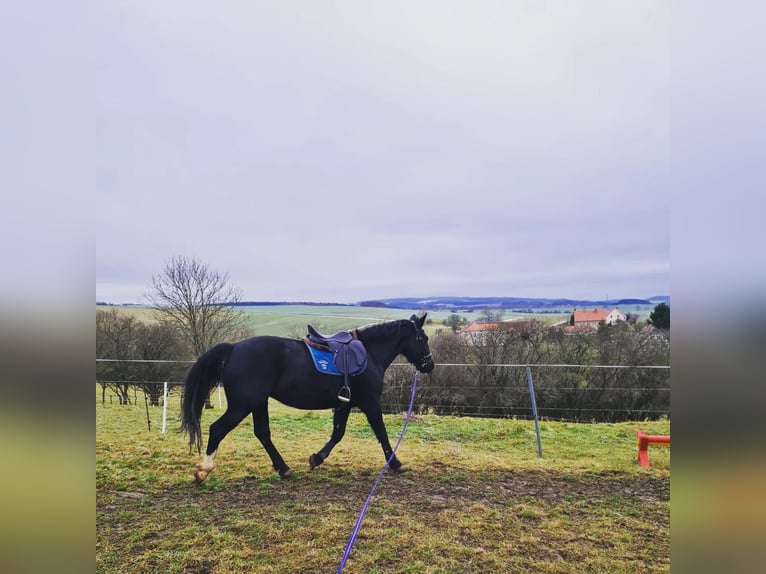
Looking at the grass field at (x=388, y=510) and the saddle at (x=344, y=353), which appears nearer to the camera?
the grass field at (x=388, y=510)

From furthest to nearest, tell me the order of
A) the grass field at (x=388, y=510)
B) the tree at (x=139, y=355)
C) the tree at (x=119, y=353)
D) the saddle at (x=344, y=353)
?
the tree at (x=139, y=355) < the tree at (x=119, y=353) < the saddle at (x=344, y=353) < the grass field at (x=388, y=510)

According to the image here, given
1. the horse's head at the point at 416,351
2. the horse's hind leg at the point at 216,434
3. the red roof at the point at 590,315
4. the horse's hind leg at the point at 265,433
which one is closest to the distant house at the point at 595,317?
the red roof at the point at 590,315

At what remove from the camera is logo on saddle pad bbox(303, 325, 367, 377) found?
434 cm

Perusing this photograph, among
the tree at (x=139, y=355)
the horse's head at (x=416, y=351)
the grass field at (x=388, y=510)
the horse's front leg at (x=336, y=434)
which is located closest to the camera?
the grass field at (x=388, y=510)

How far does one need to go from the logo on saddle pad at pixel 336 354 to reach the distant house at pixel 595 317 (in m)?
10.3

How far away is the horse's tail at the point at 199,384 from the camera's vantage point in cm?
391

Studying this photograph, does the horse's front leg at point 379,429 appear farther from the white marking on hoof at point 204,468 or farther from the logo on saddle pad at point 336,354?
the white marking on hoof at point 204,468

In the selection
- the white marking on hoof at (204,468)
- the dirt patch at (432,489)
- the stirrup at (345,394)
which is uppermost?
the stirrup at (345,394)

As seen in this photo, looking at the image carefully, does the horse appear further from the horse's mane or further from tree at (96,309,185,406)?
tree at (96,309,185,406)

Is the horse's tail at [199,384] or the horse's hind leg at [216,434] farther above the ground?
the horse's tail at [199,384]
